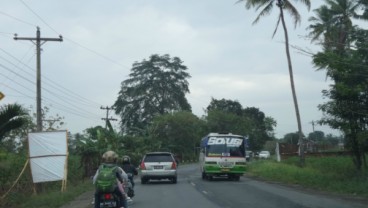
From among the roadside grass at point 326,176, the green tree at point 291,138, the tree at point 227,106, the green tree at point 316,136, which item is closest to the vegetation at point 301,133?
the roadside grass at point 326,176

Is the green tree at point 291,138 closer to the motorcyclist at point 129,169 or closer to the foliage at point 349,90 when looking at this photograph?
the foliage at point 349,90

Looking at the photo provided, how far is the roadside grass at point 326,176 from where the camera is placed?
74.7 ft

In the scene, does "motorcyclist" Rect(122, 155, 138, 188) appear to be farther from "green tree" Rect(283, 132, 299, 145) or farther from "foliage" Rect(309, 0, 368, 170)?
"green tree" Rect(283, 132, 299, 145)

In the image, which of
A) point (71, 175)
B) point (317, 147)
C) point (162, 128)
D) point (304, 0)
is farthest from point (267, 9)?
point (162, 128)

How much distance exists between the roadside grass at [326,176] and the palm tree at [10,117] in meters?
12.9

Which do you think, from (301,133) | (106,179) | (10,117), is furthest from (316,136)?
(106,179)

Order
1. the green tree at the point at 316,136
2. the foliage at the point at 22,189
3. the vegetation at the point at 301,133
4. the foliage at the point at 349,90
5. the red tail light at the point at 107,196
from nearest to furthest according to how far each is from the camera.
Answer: the red tail light at the point at 107,196 < the foliage at the point at 22,189 < the vegetation at the point at 301,133 < the foliage at the point at 349,90 < the green tree at the point at 316,136

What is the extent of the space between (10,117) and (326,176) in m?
17.7

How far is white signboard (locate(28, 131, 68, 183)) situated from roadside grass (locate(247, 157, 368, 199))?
1176 centimetres

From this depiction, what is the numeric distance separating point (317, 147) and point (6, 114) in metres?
51.7

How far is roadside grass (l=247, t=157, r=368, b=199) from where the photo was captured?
22.8m

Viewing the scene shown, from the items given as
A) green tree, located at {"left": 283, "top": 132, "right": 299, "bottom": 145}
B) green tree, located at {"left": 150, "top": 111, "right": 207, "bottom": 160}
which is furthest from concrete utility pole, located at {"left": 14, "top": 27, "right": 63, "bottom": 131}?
green tree, located at {"left": 283, "top": 132, "right": 299, "bottom": 145}

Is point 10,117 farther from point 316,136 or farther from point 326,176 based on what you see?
point 316,136

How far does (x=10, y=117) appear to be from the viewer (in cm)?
1588
